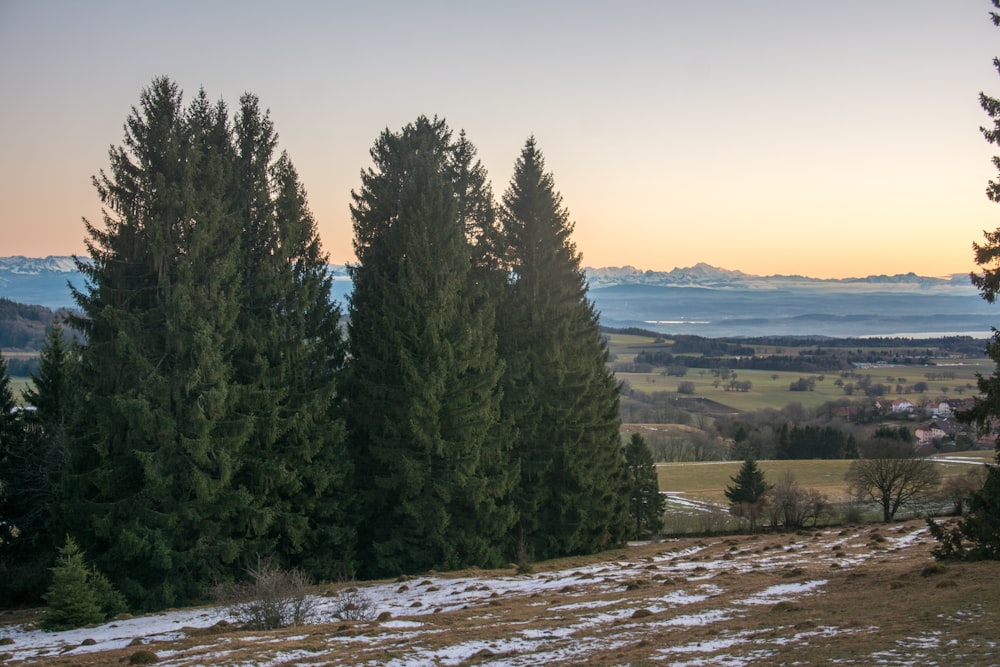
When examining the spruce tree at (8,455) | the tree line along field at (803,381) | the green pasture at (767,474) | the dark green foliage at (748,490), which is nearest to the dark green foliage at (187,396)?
the spruce tree at (8,455)

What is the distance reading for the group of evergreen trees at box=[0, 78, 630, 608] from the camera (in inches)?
891

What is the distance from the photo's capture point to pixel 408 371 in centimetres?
2672

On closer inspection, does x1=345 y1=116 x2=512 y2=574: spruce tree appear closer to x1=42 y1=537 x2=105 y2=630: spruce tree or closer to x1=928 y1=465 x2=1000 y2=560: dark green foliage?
x1=42 y1=537 x2=105 y2=630: spruce tree

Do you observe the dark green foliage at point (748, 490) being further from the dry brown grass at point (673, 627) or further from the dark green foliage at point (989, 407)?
the dark green foliage at point (989, 407)

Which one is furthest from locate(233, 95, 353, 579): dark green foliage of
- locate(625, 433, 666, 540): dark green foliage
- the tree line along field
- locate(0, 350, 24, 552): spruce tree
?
the tree line along field

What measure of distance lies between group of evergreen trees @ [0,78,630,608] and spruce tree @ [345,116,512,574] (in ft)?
0.31

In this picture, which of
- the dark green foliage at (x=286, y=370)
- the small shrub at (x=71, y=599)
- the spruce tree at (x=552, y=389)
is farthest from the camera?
the spruce tree at (x=552, y=389)

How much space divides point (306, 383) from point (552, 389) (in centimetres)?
1199

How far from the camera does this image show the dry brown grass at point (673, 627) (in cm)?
1106

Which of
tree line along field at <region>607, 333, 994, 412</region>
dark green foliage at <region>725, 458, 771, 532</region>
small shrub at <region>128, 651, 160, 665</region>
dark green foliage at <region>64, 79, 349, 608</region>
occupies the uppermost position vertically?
dark green foliage at <region>64, 79, 349, 608</region>

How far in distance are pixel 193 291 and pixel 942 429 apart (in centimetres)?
11455

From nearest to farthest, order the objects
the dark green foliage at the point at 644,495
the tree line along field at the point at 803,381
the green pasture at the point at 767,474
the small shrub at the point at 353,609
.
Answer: the small shrub at the point at 353,609, the dark green foliage at the point at 644,495, the green pasture at the point at 767,474, the tree line along field at the point at 803,381

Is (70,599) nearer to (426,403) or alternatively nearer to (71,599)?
(71,599)

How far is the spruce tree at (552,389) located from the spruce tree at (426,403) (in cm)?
260
